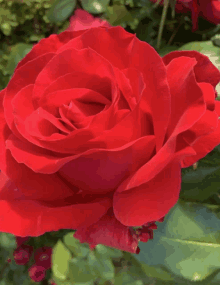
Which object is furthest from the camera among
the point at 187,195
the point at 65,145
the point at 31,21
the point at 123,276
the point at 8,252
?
the point at 31,21

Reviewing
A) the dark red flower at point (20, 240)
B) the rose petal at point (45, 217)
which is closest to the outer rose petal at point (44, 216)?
the rose petal at point (45, 217)

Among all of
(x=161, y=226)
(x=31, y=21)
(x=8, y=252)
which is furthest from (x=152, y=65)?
(x=31, y=21)

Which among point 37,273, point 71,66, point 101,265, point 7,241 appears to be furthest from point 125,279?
point 71,66

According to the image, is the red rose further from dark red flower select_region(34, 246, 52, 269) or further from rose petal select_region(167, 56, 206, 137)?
dark red flower select_region(34, 246, 52, 269)

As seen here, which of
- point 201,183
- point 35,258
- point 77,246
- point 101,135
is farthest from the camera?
point 35,258

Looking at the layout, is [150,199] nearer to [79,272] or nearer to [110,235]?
[110,235]

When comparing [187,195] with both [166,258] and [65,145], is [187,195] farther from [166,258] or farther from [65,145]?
[65,145]
